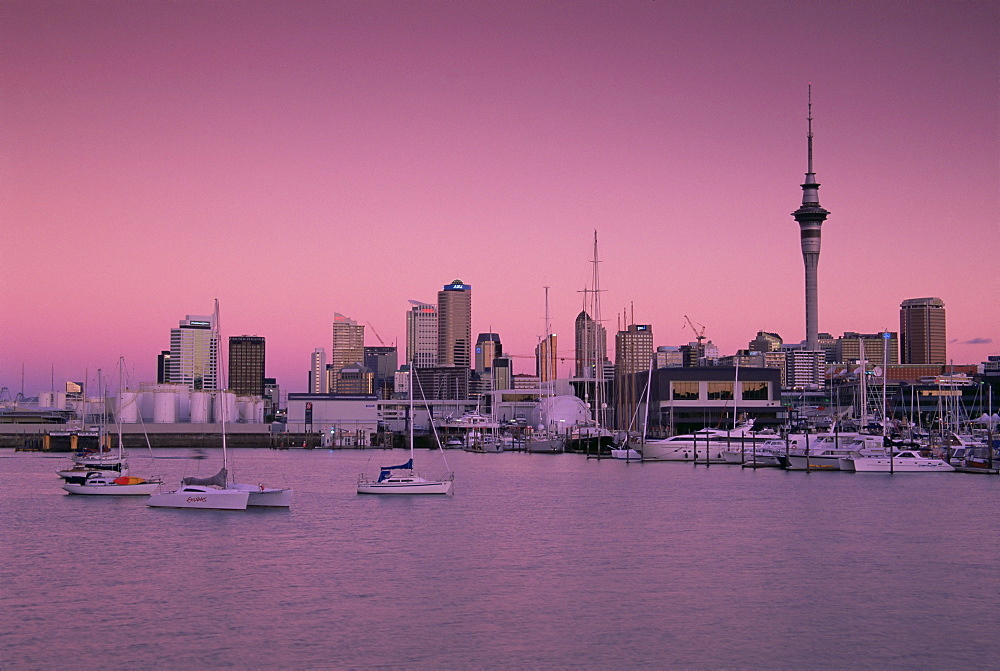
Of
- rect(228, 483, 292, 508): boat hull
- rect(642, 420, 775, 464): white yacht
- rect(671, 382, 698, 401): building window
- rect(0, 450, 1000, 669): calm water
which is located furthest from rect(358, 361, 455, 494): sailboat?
rect(671, 382, 698, 401): building window

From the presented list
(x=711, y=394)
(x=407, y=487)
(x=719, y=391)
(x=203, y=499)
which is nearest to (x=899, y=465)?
(x=407, y=487)

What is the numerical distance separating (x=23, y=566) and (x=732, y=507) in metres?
41.3

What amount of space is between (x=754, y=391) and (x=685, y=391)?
1194 cm

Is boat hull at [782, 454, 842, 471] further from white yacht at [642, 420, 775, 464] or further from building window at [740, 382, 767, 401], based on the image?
building window at [740, 382, 767, 401]

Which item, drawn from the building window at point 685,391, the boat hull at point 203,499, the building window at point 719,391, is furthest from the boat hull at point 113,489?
the building window at point 719,391

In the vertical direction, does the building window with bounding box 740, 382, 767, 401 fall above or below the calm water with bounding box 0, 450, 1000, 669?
above

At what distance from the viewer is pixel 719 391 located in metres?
196

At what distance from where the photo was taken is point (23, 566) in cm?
4512

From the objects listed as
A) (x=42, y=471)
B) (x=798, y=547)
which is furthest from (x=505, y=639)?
(x=42, y=471)

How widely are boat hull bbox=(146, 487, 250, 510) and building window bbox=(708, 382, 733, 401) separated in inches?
5488

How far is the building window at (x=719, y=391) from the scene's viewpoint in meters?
196

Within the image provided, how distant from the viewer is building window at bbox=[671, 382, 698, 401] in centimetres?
19562

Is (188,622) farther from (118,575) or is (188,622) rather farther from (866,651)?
(866,651)

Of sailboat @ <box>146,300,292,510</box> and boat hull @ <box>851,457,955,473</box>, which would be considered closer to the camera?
sailboat @ <box>146,300,292,510</box>
